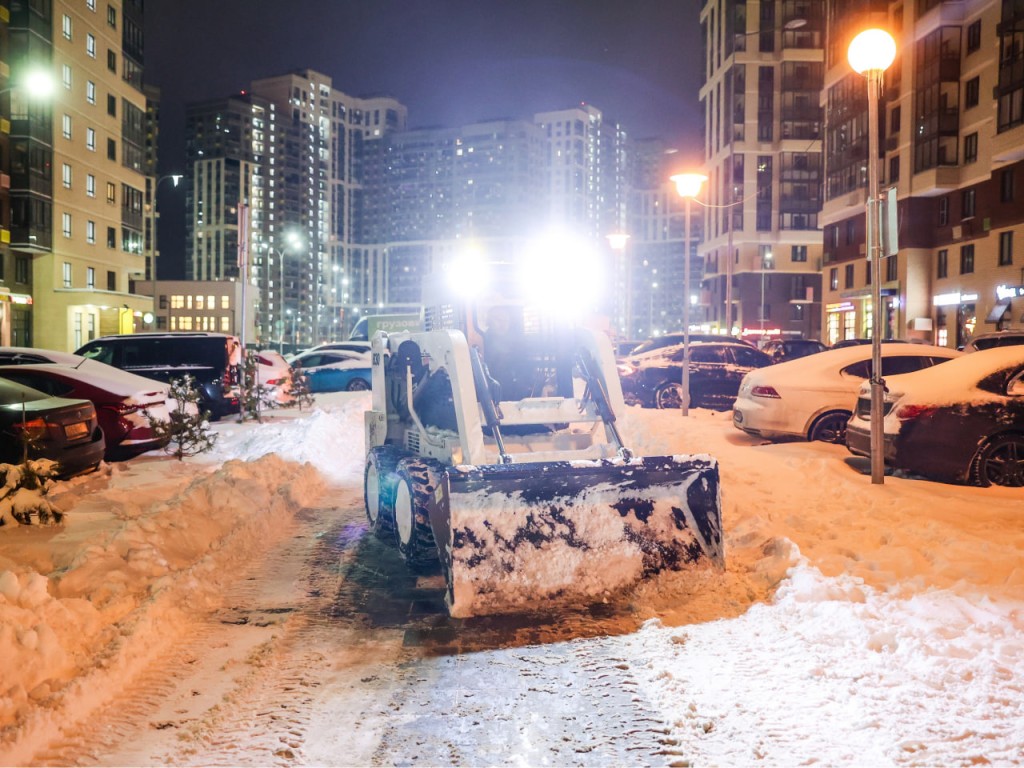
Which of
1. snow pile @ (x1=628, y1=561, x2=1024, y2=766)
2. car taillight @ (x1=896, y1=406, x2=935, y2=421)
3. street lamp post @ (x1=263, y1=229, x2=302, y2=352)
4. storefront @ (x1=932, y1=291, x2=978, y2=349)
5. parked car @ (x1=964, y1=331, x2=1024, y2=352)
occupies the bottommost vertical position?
snow pile @ (x1=628, y1=561, x2=1024, y2=766)

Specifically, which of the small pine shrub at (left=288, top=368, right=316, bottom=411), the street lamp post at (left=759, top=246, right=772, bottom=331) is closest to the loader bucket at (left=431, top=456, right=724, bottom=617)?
the small pine shrub at (left=288, top=368, right=316, bottom=411)

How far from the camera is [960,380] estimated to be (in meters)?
9.34

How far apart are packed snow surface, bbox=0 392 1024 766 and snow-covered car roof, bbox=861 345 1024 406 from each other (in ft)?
3.40

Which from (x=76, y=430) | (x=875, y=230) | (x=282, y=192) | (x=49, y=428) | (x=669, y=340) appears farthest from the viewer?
(x=282, y=192)

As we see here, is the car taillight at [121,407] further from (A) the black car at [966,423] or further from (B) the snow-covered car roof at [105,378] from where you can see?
(A) the black car at [966,423]

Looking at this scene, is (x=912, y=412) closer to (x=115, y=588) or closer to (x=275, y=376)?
(x=115, y=588)

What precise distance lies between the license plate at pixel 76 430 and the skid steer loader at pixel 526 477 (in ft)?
14.0

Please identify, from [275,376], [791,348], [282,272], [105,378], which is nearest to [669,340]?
[791,348]

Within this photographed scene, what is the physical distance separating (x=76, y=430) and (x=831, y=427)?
10.5 metres

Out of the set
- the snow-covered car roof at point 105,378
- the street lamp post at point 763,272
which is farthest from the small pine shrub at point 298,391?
the street lamp post at point 763,272

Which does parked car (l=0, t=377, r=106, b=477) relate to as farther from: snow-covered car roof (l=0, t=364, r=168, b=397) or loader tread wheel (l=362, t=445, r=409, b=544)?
loader tread wheel (l=362, t=445, r=409, b=544)

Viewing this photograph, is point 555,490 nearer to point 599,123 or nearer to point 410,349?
point 410,349

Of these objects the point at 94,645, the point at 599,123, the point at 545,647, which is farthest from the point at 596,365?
the point at 599,123

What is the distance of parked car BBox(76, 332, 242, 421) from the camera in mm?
17141
